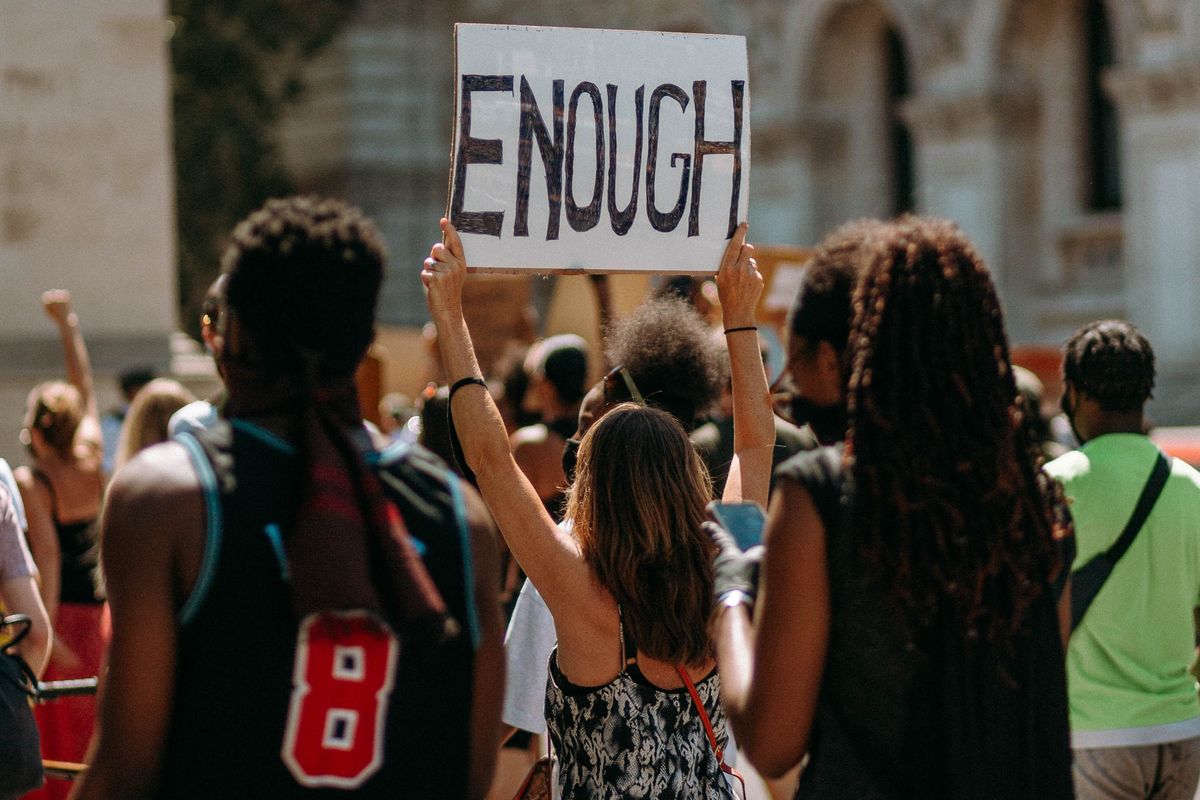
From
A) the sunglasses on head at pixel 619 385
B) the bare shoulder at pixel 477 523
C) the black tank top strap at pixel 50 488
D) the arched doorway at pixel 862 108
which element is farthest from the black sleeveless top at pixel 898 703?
the arched doorway at pixel 862 108

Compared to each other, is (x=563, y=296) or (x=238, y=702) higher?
(x=563, y=296)

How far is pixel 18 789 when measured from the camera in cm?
388

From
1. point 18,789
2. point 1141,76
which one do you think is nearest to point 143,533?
point 18,789

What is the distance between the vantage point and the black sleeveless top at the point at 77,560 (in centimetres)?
657

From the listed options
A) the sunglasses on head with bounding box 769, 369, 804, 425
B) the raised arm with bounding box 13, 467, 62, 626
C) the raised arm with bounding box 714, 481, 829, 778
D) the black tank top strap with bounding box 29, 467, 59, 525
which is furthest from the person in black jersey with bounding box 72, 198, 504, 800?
the black tank top strap with bounding box 29, 467, 59, 525

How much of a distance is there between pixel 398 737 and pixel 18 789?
1.70 meters

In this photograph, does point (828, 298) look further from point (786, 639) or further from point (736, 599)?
point (786, 639)

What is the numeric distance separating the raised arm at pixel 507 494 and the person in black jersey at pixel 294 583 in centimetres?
91

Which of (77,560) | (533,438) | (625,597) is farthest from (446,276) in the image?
(77,560)

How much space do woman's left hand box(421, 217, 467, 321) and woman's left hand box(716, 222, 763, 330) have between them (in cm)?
61

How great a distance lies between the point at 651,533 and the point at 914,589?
0.93m

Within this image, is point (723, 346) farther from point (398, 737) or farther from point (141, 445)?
point (398, 737)

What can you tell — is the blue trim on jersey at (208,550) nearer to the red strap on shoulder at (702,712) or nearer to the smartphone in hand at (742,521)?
the smartphone in hand at (742,521)

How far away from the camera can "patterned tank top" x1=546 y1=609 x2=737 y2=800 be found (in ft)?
11.4
